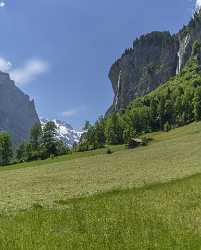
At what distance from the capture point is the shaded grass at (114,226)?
16.4 metres

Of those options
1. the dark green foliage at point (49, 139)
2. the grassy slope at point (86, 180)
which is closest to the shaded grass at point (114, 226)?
the grassy slope at point (86, 180)

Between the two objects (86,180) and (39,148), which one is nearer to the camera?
(86,180)

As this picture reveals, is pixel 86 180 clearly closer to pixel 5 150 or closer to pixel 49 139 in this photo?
pixel 5 150

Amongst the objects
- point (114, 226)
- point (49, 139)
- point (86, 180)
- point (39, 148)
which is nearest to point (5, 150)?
point (39, 148)

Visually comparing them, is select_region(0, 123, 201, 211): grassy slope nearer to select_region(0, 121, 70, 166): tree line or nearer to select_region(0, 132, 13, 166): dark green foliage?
select_region(0, 121, 70, 166): tree line

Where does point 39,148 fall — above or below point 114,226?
above

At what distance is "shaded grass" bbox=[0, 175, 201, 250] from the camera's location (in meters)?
16.4

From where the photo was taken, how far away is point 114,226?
64.3ft

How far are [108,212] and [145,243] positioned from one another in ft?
25.4

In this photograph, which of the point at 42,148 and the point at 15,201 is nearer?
the point at 15,201

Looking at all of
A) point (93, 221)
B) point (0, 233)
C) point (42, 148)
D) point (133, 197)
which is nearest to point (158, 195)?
point (133, 197)

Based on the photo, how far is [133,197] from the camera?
30656mm

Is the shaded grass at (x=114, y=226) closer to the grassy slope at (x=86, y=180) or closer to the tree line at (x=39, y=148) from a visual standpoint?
the grassy slope at (x=86, y=180)

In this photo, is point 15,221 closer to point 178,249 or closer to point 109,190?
point 178,249
